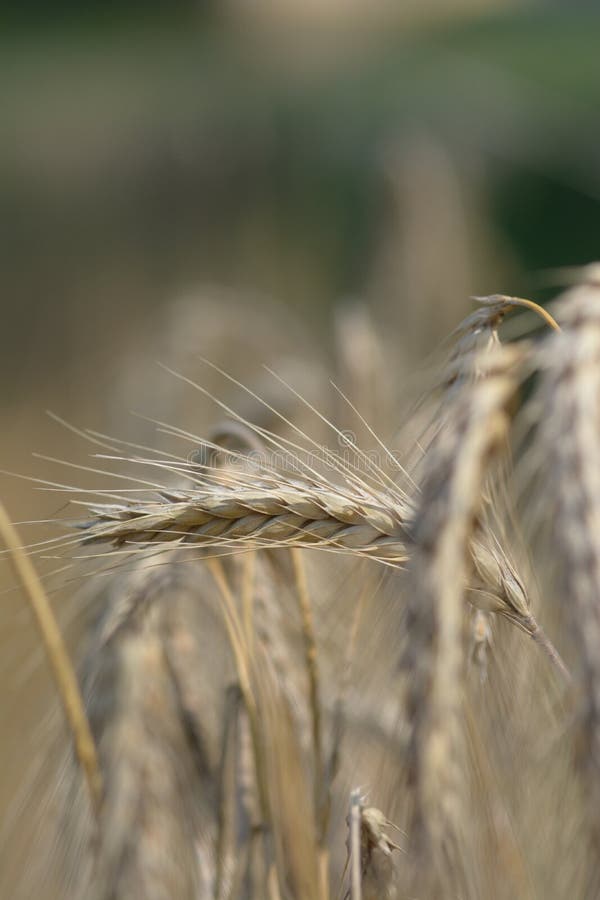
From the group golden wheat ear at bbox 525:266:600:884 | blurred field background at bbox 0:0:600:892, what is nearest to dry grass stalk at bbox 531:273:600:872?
golden wheat ear at bbox 525:266:600:884

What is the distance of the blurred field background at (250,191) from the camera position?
10.9 ft

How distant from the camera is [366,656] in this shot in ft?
2.86

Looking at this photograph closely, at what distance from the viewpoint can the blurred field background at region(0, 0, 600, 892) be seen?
3309 mm

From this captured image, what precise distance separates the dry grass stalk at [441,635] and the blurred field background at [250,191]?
1681 mm

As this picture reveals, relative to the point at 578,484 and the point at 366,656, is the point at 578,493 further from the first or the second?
the point at 366,656

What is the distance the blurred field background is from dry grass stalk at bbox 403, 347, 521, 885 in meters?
1.68

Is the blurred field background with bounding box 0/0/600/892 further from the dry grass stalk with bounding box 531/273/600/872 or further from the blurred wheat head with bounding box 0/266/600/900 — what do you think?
the dry grass stalk with bounding box 531/273/600/872

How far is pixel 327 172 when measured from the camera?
6.84 metres

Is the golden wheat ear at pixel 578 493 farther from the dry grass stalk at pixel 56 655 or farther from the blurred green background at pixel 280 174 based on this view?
the blurred green background at pixel 280 174

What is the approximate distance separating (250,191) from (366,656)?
243 inches

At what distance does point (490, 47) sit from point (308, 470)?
8.46m

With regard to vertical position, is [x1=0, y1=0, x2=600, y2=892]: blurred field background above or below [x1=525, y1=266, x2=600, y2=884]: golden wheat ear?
above

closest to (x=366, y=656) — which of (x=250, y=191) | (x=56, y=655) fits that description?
(x=56, y=655)

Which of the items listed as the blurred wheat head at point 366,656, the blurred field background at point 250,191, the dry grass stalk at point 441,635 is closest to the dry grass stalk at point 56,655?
the blurred wheat head at point 366,656
